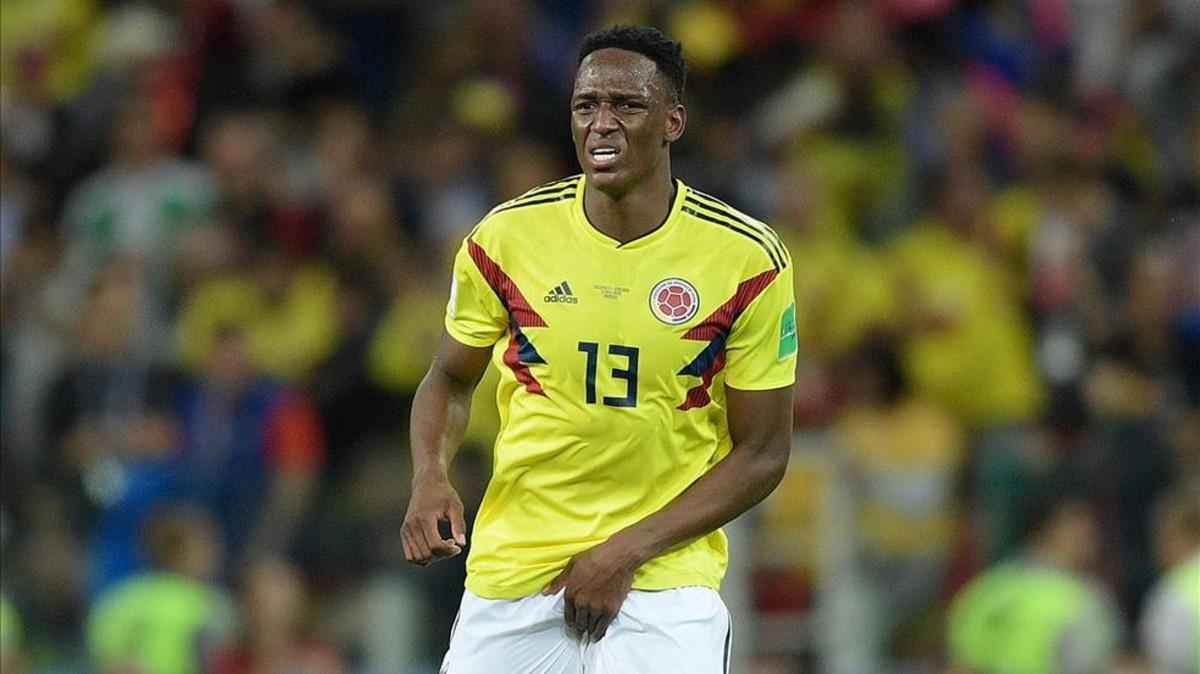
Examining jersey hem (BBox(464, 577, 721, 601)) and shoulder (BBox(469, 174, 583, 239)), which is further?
shoulder (BBox(469, 174, 583, 239))

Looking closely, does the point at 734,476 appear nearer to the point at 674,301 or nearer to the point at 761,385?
the point at 761,385

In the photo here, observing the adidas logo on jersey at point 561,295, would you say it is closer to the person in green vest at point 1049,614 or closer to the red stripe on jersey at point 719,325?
the red stripe on jersey at point 719,325

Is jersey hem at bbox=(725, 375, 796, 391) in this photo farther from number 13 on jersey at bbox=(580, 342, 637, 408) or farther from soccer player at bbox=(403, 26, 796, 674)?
number 13 on jersey at bbox=(580, 342, 637, 408)

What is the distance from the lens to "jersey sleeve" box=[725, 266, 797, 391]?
6.05m

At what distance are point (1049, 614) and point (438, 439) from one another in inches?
205

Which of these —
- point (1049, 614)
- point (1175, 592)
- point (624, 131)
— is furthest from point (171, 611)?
point (624, 131)

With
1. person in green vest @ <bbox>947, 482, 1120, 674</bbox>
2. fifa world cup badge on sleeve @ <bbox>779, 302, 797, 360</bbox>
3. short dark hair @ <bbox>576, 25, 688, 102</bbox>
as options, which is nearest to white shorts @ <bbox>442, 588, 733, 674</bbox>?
fifa world cup badge on sleeve @ <bbox>779, 302, 797, 360</bbox>

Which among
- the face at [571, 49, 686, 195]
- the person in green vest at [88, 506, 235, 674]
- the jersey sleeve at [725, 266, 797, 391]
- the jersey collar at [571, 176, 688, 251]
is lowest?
the person in green vest at [88, 506, 235, 674]

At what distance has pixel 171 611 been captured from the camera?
11289mm

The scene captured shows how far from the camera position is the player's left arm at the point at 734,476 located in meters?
5.96

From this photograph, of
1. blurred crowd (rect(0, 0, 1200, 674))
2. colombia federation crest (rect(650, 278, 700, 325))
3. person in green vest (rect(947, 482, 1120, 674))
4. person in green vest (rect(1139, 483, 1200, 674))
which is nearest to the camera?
colombia federation crest (rect(650, 278, 700, 325))

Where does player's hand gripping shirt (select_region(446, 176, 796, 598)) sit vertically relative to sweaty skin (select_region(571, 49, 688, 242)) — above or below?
below

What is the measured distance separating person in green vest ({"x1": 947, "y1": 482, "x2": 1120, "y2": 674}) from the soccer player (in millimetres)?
4885

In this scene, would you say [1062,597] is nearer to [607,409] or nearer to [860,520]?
[860,520]
